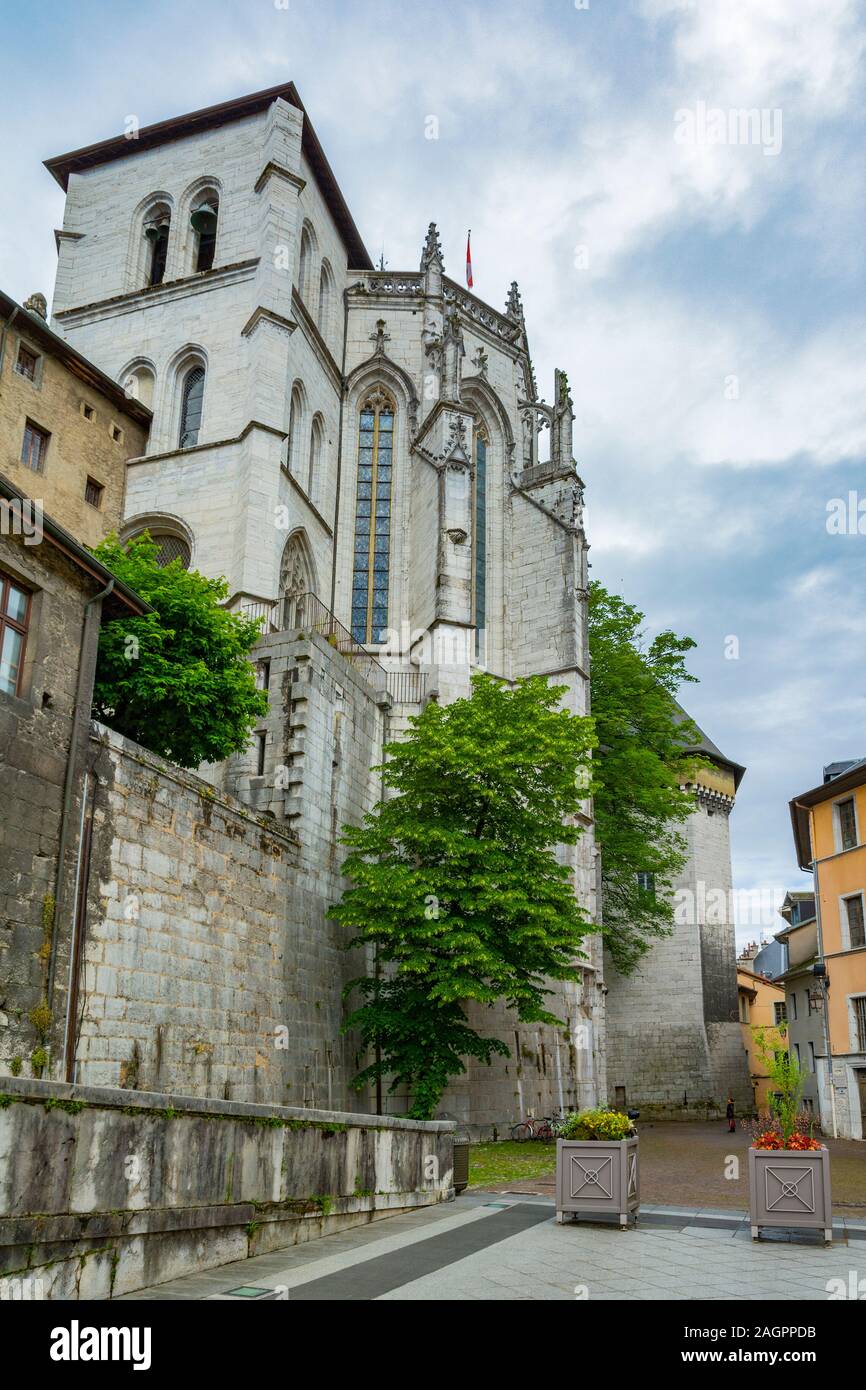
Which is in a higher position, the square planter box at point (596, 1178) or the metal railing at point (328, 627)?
the metal railing at point (328, 627)

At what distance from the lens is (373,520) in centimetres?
3462

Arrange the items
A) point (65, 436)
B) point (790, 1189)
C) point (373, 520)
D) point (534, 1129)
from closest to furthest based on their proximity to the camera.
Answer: point (790, 1189) < point (534, 1129) < point (65, 436) < point (373, 520)

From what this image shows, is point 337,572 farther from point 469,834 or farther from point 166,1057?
point 166,1057

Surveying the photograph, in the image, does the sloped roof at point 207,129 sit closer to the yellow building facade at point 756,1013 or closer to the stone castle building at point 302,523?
the stone castle building at point 302,523

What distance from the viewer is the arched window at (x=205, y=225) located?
3281 centimetres

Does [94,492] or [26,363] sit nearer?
[26,363]

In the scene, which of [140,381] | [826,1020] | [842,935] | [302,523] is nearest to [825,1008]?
[826,1020]

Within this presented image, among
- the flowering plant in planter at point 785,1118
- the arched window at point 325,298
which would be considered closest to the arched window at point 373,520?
the arched window at point 325,298

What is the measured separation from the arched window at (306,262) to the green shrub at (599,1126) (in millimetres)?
27988

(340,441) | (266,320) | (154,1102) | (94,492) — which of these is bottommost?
(154,1102)

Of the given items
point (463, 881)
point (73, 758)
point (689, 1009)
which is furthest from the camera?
point (689, 1009)

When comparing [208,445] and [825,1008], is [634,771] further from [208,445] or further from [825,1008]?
[208,445]

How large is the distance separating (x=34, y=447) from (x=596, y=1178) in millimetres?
21178

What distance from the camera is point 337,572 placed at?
1334 inches
